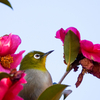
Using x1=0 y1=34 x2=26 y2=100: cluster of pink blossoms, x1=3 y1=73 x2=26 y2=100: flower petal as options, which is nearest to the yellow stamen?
x1=0 y1=34 x2=26 y2=100: cluster of pink blossoms

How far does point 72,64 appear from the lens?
1.75 ft

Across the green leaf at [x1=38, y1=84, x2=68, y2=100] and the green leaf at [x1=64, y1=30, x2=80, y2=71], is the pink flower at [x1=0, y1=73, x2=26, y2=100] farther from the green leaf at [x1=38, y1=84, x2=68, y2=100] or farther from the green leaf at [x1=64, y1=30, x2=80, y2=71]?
the green leaf at [x1=64, y1=30, x2=80, y2=71]

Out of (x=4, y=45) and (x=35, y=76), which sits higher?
(x=4, y=45)

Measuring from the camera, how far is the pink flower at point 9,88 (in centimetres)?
36

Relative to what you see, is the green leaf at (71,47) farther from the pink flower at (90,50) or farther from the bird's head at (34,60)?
the bird's head at (34,60)

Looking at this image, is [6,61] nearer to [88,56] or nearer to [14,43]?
[14,43]

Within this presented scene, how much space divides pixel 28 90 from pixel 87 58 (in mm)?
171

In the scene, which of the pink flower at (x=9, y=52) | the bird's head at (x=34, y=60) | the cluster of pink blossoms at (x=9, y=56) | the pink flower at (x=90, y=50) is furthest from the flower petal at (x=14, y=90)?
the bird's head at (x=34, y=60)

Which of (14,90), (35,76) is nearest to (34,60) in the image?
(35,76)

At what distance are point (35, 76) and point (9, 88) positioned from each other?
23 centimetres

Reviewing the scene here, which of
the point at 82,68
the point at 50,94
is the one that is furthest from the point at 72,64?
the point at 50,94

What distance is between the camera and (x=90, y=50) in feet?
1.76

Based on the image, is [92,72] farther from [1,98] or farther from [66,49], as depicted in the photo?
[1,98]

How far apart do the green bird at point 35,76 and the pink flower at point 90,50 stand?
126 millimetres
